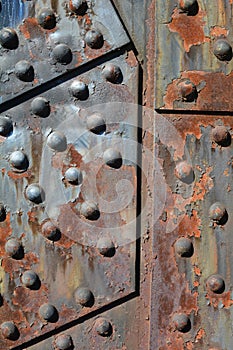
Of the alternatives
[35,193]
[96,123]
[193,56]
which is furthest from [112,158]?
[193,56]

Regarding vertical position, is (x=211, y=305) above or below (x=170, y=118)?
below

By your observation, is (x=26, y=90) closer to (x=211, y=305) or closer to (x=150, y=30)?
(x=150, y=30)

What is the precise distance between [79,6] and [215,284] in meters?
0.75

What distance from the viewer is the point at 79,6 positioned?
5.36 ft

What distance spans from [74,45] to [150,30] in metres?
0.20

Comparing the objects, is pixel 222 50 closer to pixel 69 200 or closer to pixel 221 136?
pixel 221 136

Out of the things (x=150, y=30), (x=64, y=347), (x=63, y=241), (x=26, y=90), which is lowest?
(x=64, y=347)

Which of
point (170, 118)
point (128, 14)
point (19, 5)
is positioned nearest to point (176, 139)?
point (170, 118)

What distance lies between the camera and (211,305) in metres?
1.69

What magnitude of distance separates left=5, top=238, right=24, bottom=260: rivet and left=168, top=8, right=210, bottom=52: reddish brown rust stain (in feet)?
2.05

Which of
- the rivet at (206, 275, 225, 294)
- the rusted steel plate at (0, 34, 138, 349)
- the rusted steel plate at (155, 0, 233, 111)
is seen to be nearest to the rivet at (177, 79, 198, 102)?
the rusted steel plate at (155, 0, 233, 111)

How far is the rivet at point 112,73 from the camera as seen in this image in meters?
1.65

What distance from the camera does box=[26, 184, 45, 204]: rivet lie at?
163 cm

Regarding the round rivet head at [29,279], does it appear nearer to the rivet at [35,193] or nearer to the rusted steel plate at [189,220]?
the rivet at [35,193]
